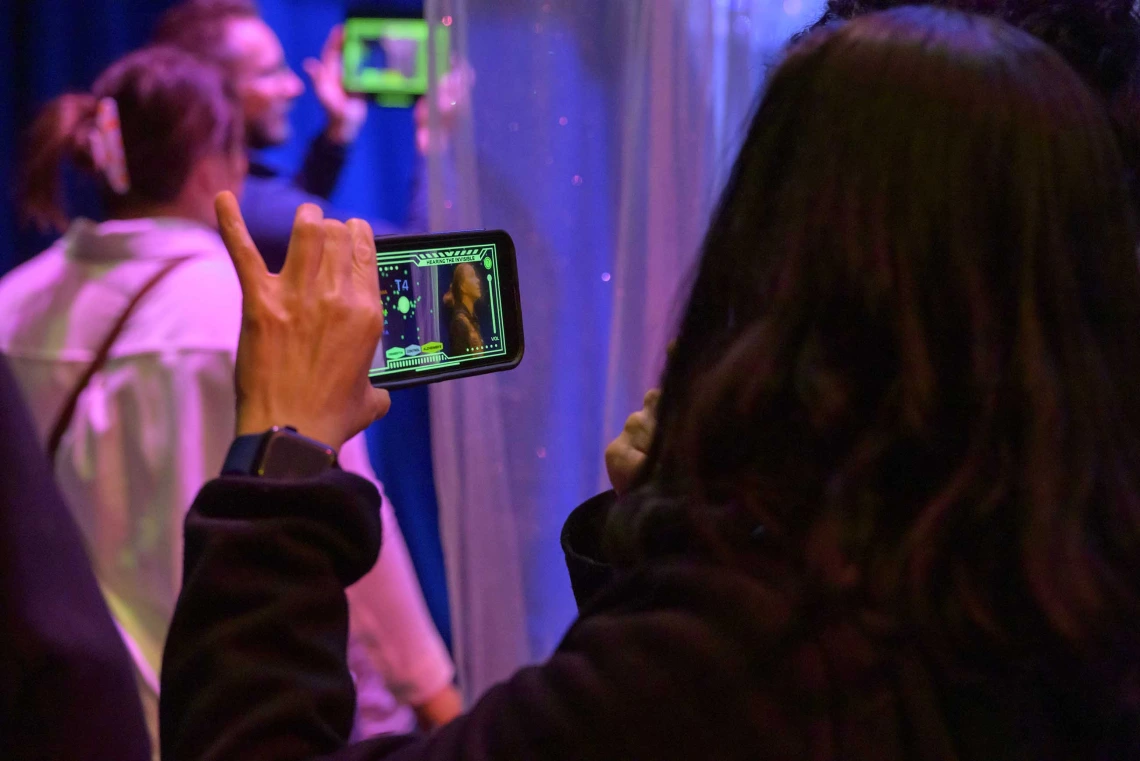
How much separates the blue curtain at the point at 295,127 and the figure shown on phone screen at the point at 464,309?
908mm

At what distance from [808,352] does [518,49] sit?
803 millimetres

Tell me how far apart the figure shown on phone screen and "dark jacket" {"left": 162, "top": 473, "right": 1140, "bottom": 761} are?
0.91ft

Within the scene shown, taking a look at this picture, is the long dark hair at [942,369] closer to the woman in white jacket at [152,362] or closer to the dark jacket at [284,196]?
the woman in white jacket at [152,362]

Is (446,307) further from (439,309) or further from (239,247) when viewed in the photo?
(239,247)

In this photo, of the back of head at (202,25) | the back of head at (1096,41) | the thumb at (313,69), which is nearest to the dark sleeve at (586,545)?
the back of head at (1096,41)

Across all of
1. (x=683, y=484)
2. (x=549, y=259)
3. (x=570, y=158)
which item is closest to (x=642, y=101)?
(x=570, y=158)

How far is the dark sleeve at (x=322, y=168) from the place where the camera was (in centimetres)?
161

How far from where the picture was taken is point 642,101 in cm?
109

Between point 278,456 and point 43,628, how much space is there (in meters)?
0.15

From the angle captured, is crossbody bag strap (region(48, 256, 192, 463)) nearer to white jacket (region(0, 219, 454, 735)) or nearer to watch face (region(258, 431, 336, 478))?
white jacket (region(0, 219, 454, 735))

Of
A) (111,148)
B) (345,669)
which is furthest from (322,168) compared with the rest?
(345,669)

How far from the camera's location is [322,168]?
63.6 inches

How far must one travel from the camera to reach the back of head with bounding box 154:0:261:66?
1438mm

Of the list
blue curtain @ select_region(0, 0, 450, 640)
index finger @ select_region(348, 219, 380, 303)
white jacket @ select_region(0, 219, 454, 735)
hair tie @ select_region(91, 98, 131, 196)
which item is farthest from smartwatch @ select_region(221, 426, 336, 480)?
blue curtain @ select_region(0, 0, 450, 640)
